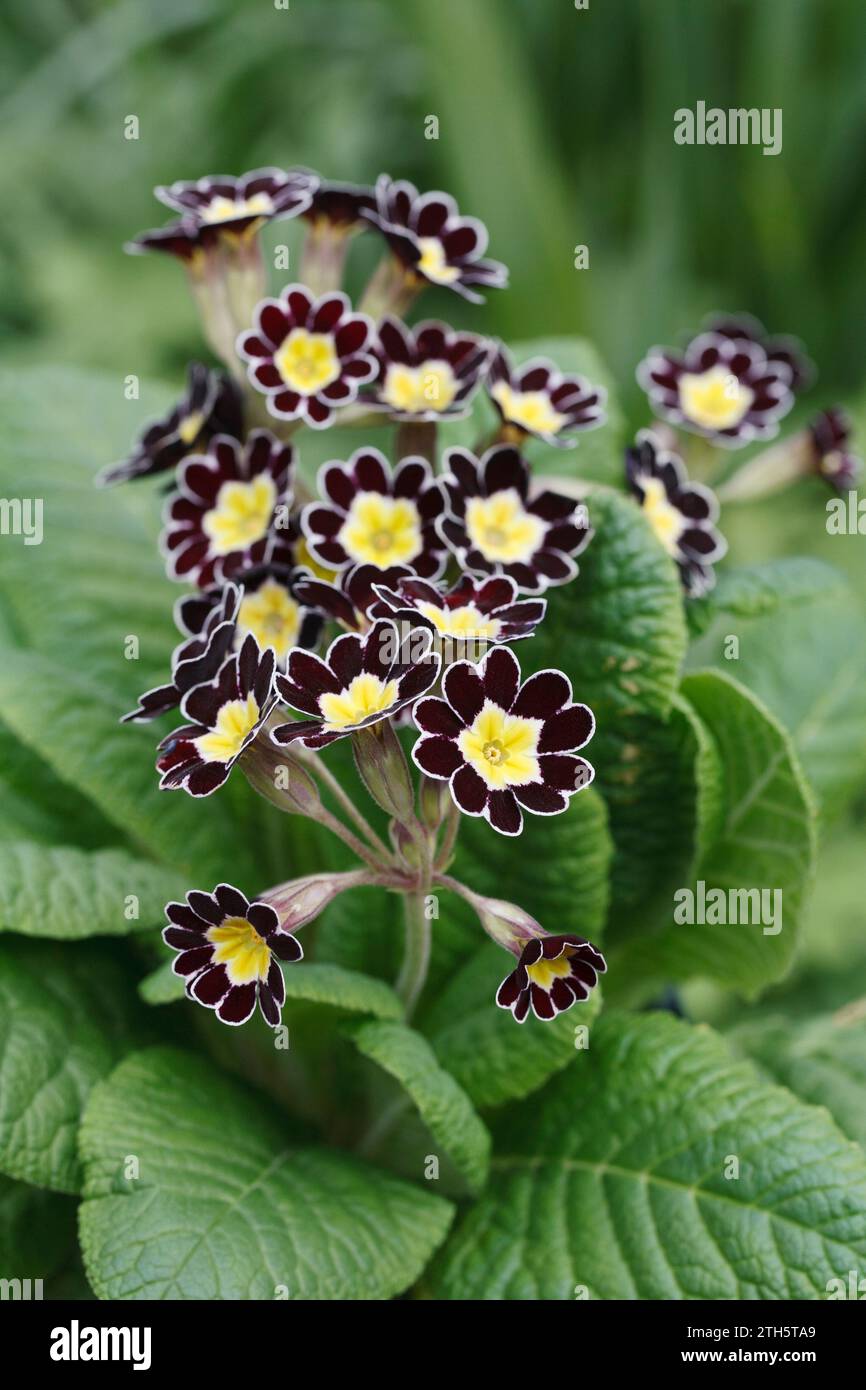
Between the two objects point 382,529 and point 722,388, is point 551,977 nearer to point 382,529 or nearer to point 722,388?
point 382,529

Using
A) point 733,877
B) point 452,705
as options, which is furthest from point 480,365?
point 733,877

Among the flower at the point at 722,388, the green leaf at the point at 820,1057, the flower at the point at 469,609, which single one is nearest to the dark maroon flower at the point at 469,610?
the flower at the point at 469,609

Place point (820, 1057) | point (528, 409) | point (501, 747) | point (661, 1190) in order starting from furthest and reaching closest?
Answer: point (820, 1057), point (528, 409), point (661, 1190), point (501, 747)

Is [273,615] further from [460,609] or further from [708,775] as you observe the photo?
[708,775]

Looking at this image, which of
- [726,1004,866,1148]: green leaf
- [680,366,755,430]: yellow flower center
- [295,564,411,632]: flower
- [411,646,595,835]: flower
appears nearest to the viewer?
[411,646,595,835]: flower

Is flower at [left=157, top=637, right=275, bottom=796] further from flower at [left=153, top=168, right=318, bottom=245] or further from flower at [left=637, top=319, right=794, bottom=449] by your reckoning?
flower at [left=637, top=319, right=794, bottom=449]

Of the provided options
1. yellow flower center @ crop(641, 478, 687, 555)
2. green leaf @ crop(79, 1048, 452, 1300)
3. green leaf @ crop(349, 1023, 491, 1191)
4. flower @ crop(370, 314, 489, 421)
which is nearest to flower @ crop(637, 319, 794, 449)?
yellow flower center @ crop(641, 478, 687, 555)

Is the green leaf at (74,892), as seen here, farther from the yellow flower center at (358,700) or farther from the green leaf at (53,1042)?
the yellow flower center at (358,700)

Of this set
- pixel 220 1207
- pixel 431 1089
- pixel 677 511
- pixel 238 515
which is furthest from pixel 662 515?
pixel 220 1207
